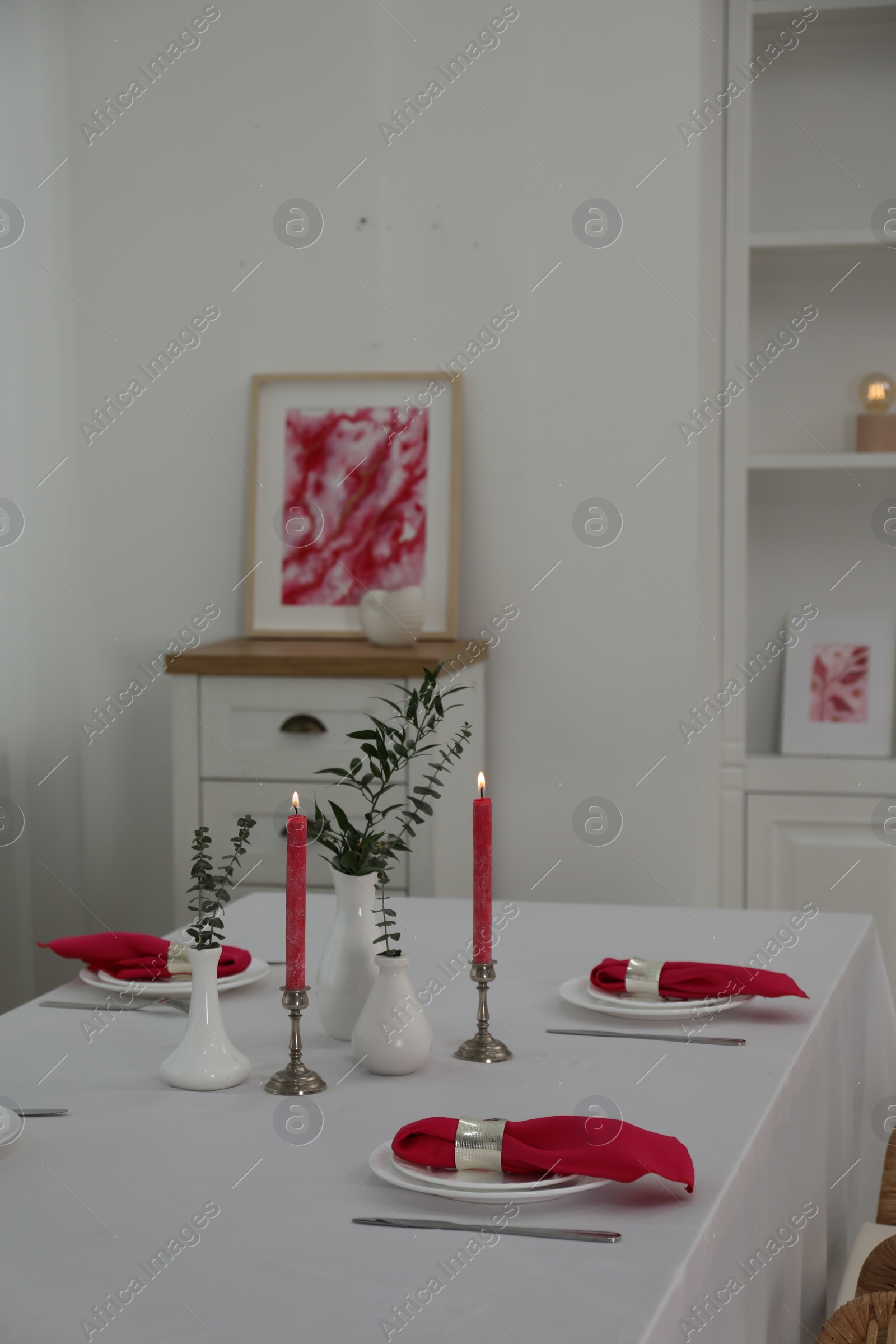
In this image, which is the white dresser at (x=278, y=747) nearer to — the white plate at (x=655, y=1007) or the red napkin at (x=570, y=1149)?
the white plate at (x=655, y=1007)

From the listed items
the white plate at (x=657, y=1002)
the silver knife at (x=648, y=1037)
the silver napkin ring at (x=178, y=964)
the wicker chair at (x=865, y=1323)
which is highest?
the silver napkin ring at (x=178, y=964)

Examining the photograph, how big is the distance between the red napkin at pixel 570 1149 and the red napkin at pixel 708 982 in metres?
0.39

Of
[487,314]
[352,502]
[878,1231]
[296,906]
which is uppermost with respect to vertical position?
[487,314]

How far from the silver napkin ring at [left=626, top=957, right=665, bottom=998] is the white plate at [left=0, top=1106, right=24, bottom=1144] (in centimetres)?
63

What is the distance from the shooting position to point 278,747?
2.55 meters

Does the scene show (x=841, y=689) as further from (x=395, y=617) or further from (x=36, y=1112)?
(x=36, y=1112)

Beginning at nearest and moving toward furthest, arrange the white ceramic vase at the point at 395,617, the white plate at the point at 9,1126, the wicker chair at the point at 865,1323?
the wicker chair at the point at 865,1323, the white plate at the point at 9,1126, the white ceramic vase at the point at 395,617

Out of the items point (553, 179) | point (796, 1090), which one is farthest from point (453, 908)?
point (553, 179)

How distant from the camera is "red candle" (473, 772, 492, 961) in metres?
1.20

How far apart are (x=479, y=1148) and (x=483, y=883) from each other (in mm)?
281

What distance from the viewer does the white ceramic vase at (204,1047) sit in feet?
3.80

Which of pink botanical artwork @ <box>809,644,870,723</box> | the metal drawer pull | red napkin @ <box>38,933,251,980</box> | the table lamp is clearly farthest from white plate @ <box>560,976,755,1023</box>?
the table lamp

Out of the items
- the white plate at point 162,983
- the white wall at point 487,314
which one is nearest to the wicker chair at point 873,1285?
the white plate at point 162,983

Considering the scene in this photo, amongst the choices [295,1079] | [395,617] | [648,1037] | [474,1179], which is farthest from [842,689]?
[474,1179]
